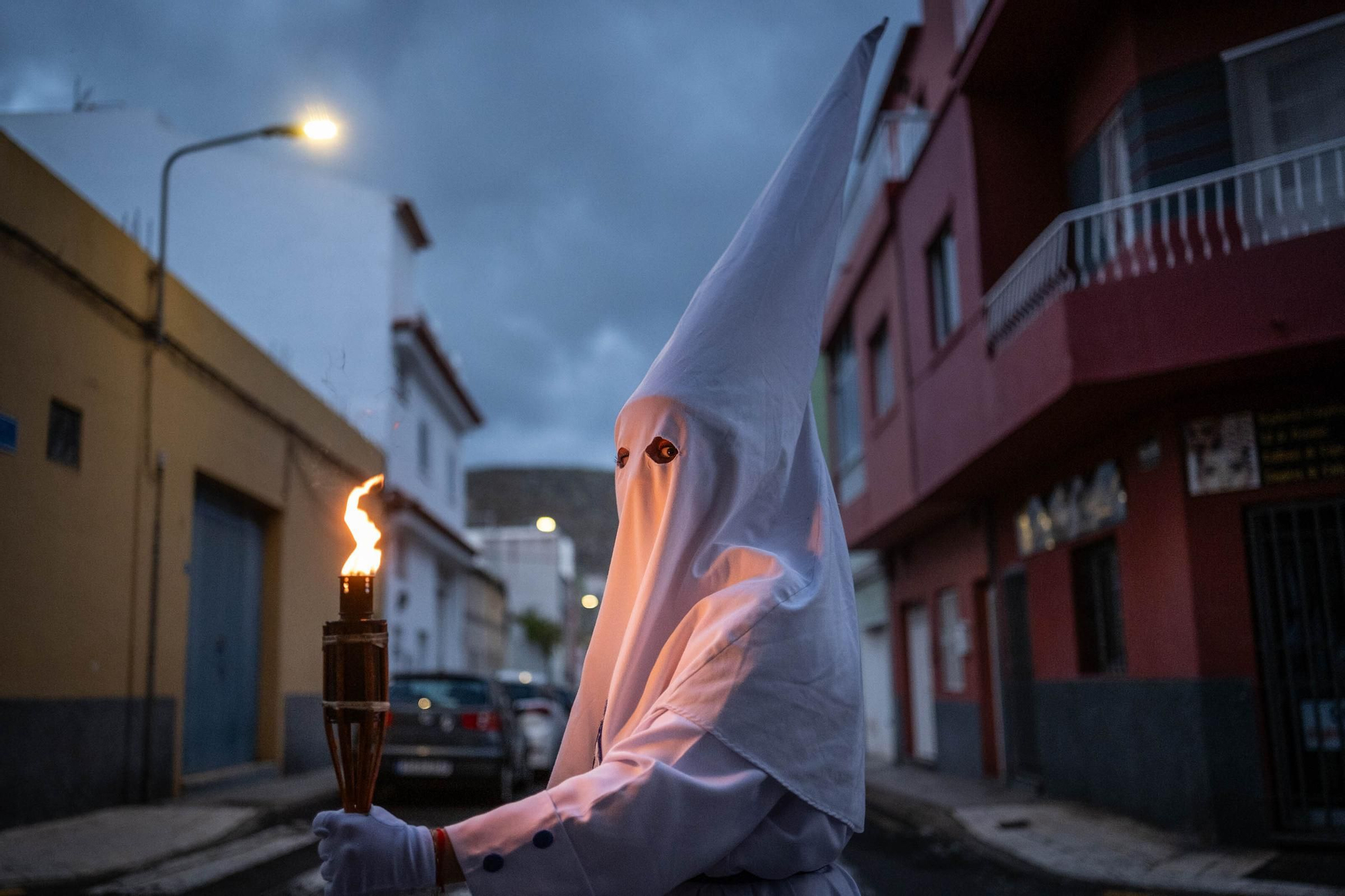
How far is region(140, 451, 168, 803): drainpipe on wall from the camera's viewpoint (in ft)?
36.4

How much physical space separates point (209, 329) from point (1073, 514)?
9309mm

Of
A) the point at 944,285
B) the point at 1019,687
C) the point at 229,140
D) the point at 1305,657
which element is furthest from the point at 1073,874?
the point at 229,140

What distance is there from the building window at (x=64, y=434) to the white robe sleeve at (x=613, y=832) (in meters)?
9.36

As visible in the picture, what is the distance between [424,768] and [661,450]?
1194cm

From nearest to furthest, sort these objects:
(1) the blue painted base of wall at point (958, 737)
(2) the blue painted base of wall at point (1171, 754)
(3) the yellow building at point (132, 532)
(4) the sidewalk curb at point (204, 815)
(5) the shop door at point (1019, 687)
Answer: (4) the sidewalk curb at point (204, 815)
(2) the blue painted base of wall at point (1171, 754)
(3) the yellow building at point (132, 532)
(5) the shop door at point (1019, 687)
(1) the blue painted base of wall at point (958, 737)

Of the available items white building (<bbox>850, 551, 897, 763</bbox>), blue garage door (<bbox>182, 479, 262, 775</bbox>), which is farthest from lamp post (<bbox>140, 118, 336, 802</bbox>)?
white building (<bbox>850, 551, 897, 763</bbox>)

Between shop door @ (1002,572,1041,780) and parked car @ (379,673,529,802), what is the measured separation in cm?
573

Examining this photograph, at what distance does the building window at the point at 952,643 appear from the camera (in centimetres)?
1569

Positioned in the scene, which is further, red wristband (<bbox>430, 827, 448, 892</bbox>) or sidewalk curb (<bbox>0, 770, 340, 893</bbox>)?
sidewalk curb (<bbox>0, 770, 340, 893</bbox>)

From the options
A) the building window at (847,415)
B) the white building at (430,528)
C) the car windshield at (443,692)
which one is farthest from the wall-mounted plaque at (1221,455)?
the white building at (430,528)

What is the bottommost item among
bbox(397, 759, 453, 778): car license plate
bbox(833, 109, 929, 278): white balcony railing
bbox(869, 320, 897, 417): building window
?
bbox(397, 759, 453, 778): car license plate

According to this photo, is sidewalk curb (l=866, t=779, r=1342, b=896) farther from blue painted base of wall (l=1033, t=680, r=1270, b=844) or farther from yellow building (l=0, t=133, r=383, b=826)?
yellow building (l=0, t=133, r=383, b=826)

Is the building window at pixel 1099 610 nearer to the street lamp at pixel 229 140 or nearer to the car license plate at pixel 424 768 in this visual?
the car license plate at pixel 424 768

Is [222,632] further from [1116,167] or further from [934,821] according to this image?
[1116,167]
